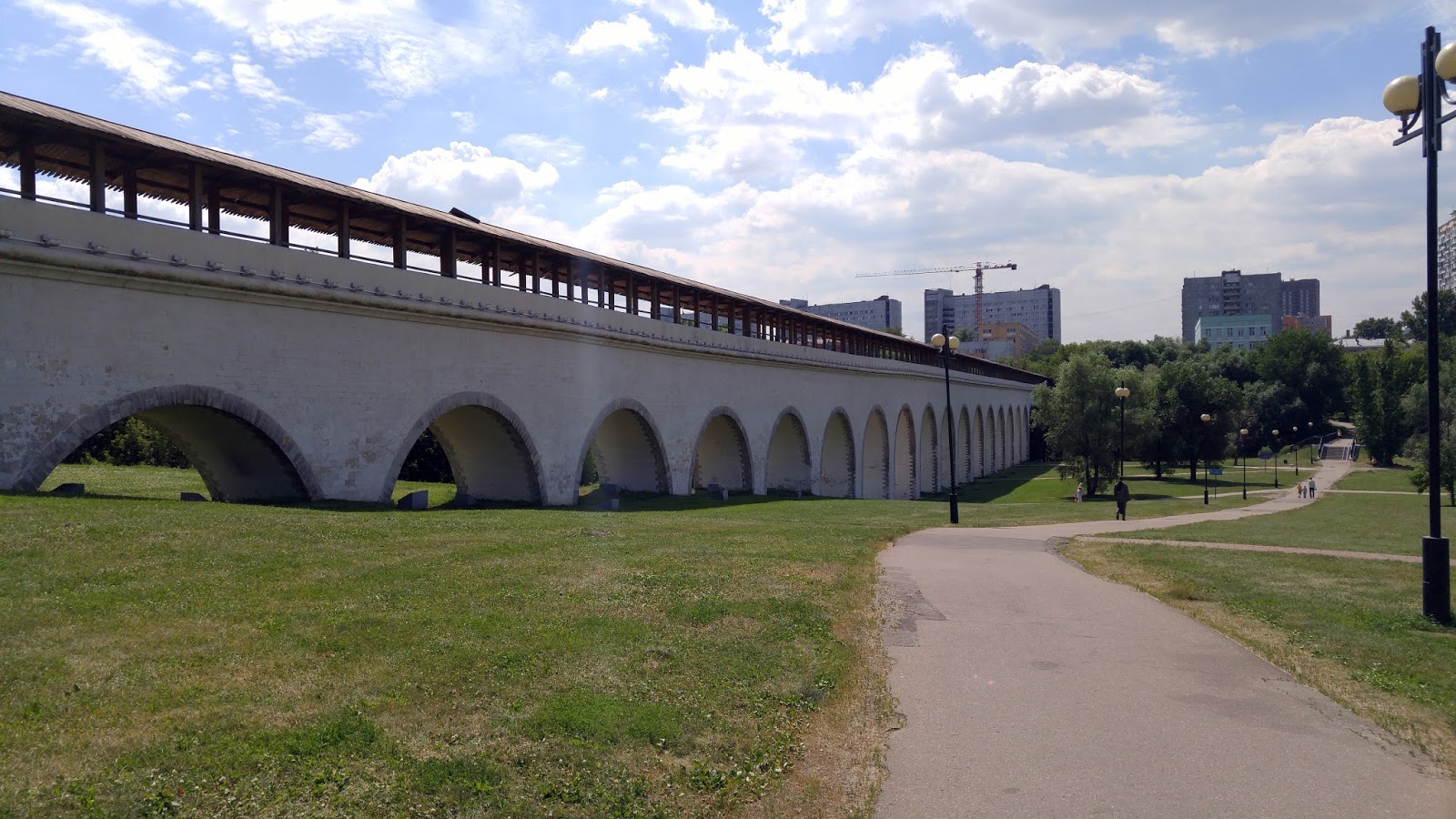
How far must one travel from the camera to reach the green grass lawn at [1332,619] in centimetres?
623

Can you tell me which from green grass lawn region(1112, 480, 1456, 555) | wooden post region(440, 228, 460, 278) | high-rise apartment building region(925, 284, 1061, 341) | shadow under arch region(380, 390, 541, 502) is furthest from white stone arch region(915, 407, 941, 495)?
high-rise apartment building region(925, 284, 1061, 341)

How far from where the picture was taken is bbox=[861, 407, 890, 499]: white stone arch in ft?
140

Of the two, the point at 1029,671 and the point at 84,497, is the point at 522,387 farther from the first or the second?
the point at 1029,671

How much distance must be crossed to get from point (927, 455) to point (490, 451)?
3530 centimetres

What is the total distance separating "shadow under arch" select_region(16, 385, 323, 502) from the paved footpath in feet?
35.4

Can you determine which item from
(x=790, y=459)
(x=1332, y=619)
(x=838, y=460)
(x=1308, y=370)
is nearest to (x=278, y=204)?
(x=1332, y=619)

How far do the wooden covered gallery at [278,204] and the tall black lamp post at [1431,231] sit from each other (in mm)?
14952

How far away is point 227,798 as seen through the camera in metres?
3.99

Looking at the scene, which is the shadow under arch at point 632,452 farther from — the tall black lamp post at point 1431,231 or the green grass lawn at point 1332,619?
the tall black lamp post at point 1431,231

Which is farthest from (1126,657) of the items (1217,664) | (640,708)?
(640,708)

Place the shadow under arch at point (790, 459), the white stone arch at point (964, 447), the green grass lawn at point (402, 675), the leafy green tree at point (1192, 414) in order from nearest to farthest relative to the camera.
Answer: the green grass lawn at point (402, 675)
the shadow under arch at point (790, 459)
the leafy green tree at point (1192, 414)
the white stone arch at point (964, 447)

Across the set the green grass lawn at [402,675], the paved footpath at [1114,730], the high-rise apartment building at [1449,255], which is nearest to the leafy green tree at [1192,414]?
the paved footpath at [1114,730]

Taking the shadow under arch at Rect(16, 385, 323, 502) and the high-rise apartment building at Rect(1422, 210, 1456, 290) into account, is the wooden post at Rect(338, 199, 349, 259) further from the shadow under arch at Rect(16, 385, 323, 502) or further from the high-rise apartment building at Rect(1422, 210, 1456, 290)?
the high-rise apartment building at Rect(1422, 210, 1456, 290)

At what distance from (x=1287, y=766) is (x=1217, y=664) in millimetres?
2293
